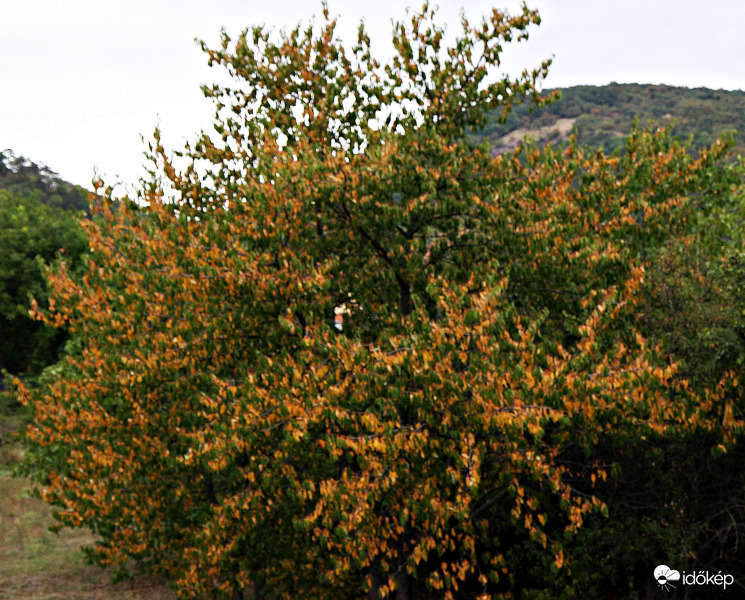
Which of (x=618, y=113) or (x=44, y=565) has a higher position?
(x=618, y=113)

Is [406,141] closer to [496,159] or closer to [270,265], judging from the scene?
[496,159]

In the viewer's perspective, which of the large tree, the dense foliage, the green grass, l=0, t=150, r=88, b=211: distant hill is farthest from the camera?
l=0, t=150, r=88, b=211: distant hill

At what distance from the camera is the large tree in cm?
832

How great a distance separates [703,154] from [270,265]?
24.6 feet

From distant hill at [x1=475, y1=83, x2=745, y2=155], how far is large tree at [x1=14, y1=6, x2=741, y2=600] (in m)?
98.7

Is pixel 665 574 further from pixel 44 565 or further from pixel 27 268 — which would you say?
pixel 27 268

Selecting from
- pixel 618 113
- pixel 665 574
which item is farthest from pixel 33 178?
pixel 665 574

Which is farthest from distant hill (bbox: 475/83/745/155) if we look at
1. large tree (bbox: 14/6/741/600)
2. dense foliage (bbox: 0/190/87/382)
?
large tree (bbox: 14/6/741/600)

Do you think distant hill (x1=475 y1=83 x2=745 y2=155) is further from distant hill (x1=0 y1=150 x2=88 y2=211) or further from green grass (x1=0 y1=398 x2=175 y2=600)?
green grass (x1=0 y1=398 x2=175 y2=600)

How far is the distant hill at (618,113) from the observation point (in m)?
113

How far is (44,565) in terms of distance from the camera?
20891 mm

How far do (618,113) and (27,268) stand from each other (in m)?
114

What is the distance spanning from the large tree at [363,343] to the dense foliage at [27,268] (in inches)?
1026

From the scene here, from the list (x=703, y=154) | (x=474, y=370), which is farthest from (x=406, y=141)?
(x=703, y=154)
